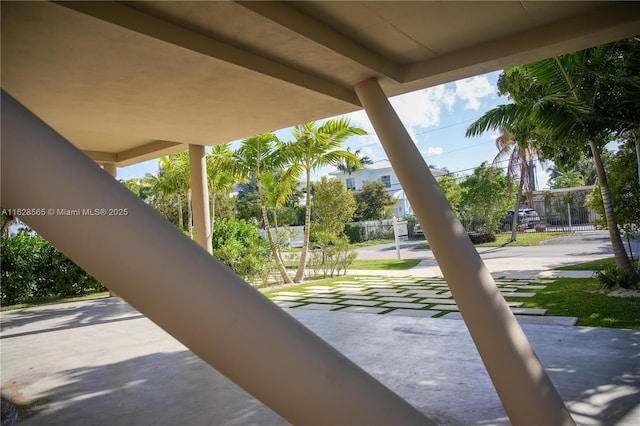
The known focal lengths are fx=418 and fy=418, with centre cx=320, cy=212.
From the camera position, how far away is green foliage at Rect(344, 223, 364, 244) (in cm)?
3279

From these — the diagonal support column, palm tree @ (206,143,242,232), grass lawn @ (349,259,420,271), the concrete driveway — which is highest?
palm tree @ (206,143,242,232)

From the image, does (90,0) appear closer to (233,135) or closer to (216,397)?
(216,397)

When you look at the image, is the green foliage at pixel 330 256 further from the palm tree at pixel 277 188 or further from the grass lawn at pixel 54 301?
the grass lawn at pixel 54 301

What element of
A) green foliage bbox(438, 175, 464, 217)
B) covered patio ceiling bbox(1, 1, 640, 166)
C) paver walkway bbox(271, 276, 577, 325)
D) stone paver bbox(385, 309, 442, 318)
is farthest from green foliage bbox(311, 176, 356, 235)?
covered patio ceiling bbox(1, 1, 640, 166)

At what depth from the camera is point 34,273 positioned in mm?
13977

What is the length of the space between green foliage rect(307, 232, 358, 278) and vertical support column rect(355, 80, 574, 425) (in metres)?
10.9

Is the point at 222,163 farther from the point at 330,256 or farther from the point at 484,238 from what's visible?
the point at 484,238

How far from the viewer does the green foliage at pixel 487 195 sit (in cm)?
2388

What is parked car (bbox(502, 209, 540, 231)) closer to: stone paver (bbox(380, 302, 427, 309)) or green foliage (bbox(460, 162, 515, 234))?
green foliage (bbox(460, 162, 515, 234))

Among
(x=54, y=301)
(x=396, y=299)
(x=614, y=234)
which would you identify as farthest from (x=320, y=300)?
(x=54, y=301)

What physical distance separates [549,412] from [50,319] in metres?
11.3

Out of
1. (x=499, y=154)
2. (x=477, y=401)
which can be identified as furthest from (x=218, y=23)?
(x=499, y=154)

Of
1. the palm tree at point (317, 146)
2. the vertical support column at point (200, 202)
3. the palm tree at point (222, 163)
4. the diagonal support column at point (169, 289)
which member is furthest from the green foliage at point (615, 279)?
the palm tree at point (222, 163)

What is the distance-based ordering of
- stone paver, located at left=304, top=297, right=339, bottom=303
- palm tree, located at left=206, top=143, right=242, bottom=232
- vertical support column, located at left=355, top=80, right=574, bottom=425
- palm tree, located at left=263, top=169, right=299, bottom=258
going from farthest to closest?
palm tree, located at left=263, top=169, right=299, bottom=258
palm tree, located at left=206, top=143, right=242, bottom=232
stone paver, located at left=304, top=297, right=339, bottom=303
vertical support column, located at left=355, top=80, right=574, bottom=425
